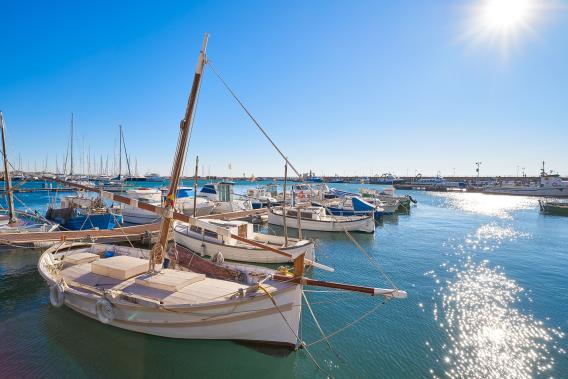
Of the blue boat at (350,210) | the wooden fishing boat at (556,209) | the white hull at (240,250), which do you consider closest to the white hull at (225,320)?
the white hull at (240,250)

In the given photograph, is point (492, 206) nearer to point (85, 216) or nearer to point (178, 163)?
point (178, 163)

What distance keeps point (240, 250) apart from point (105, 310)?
37.4 feet

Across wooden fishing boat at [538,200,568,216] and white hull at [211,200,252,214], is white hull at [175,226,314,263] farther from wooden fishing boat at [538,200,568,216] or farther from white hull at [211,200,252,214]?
wooden fishing boat at [538,200,568,216]

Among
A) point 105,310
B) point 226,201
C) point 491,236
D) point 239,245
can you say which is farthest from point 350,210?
point 105,310

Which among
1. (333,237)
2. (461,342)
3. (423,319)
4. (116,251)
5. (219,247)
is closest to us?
(461,342)

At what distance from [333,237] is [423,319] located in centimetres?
1889

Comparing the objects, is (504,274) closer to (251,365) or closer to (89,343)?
(251,365)

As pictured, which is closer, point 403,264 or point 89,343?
point 89,343

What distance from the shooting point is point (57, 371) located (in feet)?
30.3

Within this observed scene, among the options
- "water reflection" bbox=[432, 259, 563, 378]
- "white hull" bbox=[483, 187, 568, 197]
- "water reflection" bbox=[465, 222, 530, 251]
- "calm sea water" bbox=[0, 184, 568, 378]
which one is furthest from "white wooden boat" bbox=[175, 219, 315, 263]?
"white hull" bbox=[483, 187, 568, 197]

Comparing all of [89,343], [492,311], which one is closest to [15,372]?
[89,343]

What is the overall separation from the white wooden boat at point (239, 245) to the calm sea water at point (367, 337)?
2494 mm

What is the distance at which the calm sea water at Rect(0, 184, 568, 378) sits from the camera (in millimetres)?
9641

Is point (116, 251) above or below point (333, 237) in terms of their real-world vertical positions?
above
